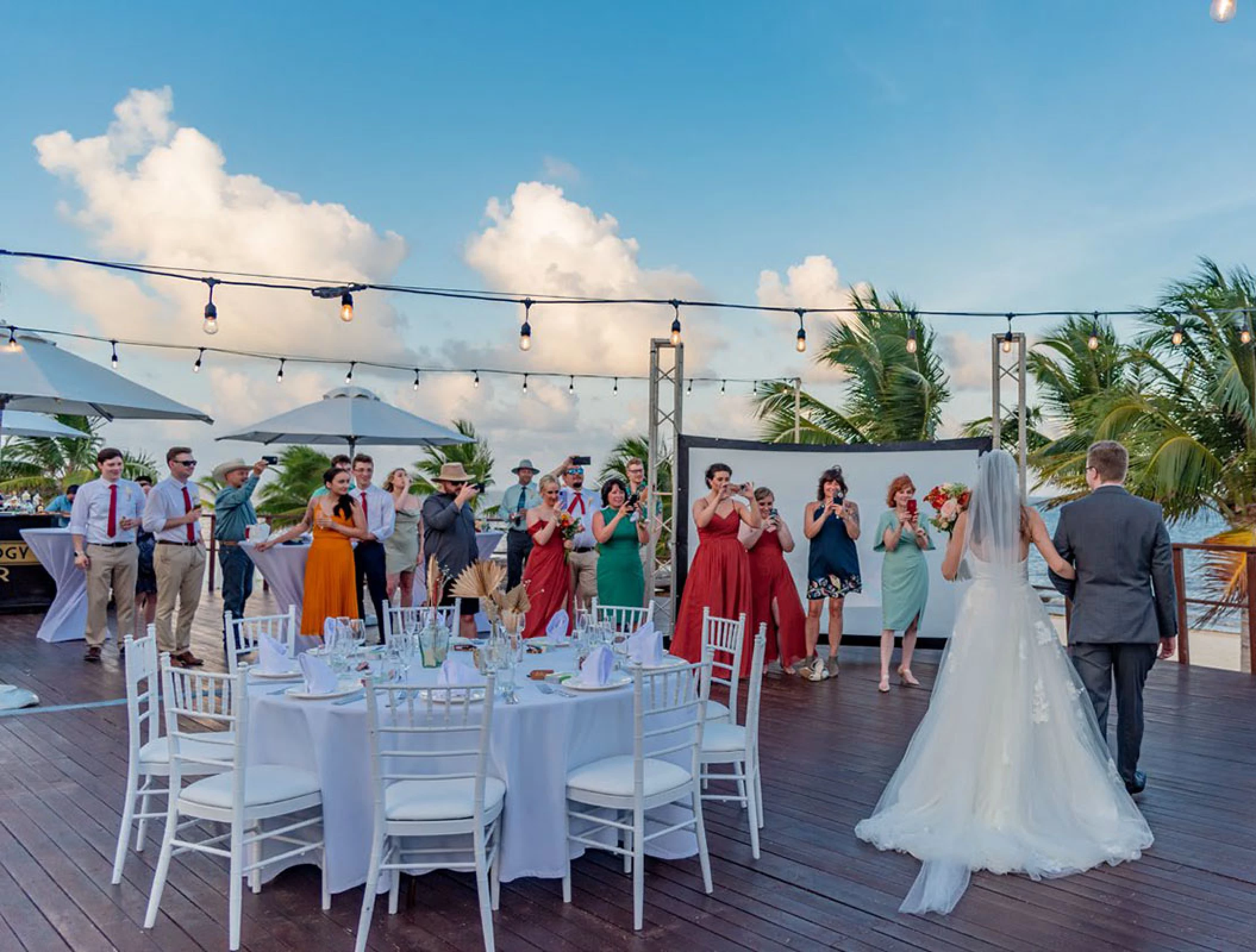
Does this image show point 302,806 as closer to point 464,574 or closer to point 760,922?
point 464,574

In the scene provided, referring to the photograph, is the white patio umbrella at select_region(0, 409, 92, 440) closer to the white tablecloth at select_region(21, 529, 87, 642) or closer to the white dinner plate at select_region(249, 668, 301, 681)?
the white tablecloth at select_region(21, 529, 87, 642)

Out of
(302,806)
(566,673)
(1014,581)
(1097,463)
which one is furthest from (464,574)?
(1097,463)

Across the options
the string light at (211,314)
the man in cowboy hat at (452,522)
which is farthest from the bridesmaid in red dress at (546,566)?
the string light at (211,314)

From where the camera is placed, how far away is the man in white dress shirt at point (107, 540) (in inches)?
285

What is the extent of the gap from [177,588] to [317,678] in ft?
15.7

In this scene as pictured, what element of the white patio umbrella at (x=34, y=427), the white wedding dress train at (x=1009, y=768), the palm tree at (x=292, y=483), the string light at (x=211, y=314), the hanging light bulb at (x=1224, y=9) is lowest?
the white wedding dress train at (x=1009, y=768)

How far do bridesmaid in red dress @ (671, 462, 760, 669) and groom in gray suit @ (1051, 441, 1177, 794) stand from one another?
8.49 ft

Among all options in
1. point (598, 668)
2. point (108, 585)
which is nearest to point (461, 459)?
point (108, 585)

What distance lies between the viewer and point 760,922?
115 inches

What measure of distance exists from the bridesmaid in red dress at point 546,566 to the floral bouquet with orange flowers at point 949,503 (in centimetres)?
301

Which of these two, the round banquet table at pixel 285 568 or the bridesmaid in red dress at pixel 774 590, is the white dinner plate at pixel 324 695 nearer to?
the bridesmaid in red dress at pixel 774 590

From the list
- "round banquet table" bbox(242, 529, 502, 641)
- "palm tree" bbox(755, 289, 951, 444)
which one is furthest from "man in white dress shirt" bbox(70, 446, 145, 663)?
"palm tree" bbox(755, 289, 951, 444)

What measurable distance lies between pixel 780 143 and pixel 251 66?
20.6 feet

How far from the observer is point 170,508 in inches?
278
